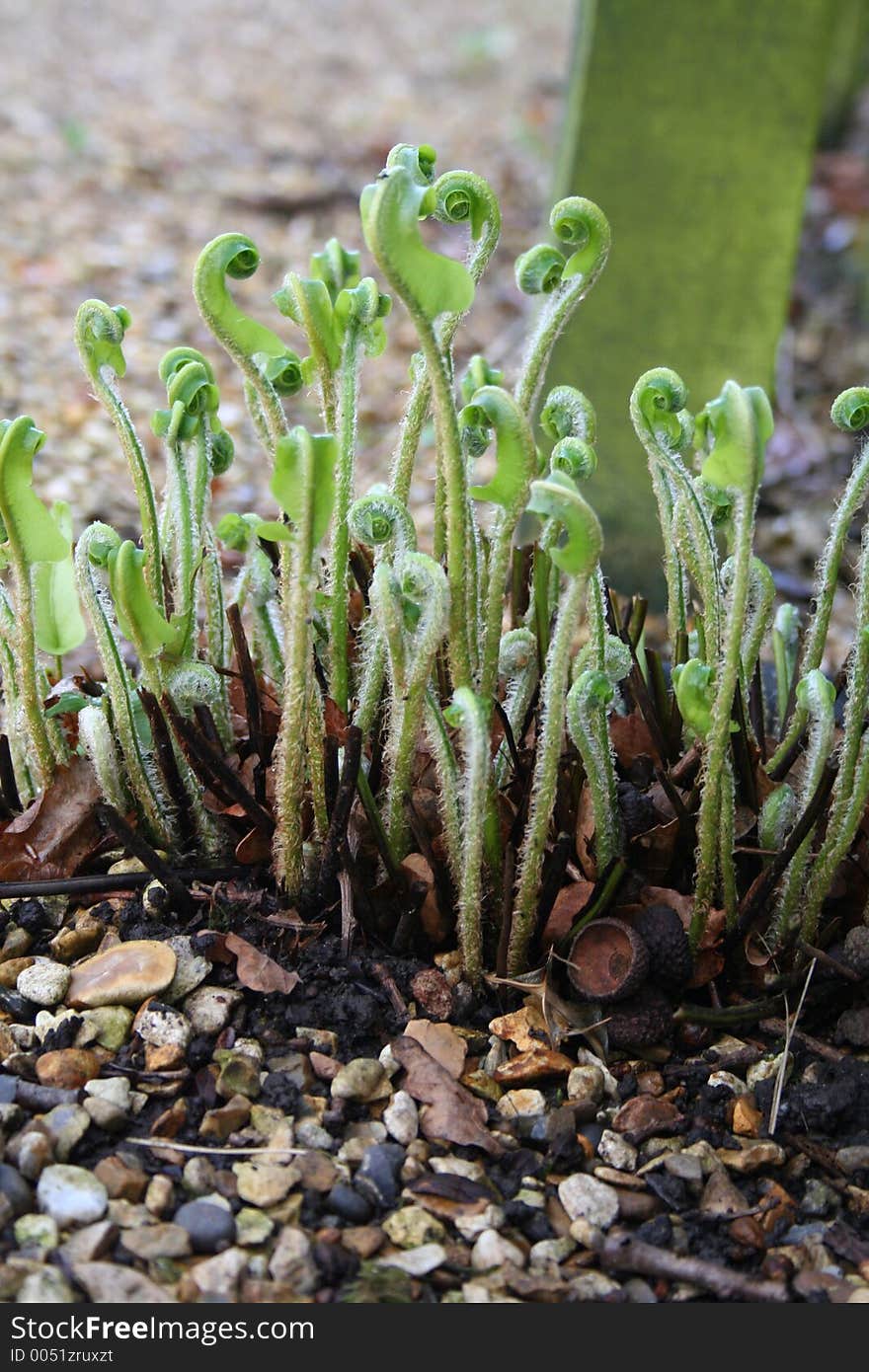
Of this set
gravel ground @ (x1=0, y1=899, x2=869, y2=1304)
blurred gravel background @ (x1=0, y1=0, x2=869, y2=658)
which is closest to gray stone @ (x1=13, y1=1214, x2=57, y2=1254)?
gravel ground @ (x1=0, y1=899, x2=869, y2=1304)

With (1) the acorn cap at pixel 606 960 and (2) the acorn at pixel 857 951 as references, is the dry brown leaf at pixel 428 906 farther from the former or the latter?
(2) the acorn at pixel 857 951

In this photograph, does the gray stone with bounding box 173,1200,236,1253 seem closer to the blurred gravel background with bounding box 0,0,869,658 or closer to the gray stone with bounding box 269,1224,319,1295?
the gray stone with bounding box 269,1224,319,1295

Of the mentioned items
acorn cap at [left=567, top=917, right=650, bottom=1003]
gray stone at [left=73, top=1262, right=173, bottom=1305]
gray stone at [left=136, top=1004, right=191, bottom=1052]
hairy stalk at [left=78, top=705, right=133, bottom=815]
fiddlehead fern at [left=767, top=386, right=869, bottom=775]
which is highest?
fiddlehead fern at [left=767, top=386, right=869, bottom=775]

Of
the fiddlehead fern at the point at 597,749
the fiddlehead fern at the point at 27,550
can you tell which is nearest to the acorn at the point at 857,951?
the fiddlehead fern at the point at 597,749

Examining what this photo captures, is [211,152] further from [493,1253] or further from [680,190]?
[493,1253]

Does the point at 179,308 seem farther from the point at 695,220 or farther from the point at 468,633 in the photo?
the point at 468,633

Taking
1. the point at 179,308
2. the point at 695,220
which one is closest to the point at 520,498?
the point at 695,220
